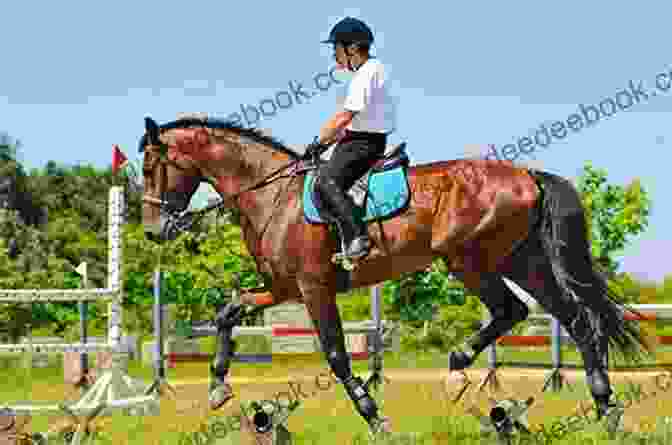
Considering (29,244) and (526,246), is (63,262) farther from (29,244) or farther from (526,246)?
(526,246)

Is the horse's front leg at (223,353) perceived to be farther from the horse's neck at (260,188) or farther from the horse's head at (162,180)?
the horse's head at (162,180)

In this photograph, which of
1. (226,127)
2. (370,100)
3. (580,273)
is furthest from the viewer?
(226,127)

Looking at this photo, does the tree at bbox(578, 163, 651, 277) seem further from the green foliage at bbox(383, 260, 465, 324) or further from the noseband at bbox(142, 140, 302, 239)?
the noseband at bbox(142, 140, 302, 239)

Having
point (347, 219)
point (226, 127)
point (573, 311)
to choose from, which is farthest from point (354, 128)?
point (573, 311)

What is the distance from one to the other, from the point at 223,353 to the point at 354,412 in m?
2.28

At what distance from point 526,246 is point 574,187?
2.03 feet

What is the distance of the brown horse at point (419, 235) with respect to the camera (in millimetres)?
7355

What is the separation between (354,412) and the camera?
31.1 feet

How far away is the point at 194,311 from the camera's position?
1748 inches

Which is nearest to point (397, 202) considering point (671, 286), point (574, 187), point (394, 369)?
point (574, 187)

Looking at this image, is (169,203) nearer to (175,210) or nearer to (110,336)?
(175,210)

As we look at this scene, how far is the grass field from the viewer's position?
7.40 m

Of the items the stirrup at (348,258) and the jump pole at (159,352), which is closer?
the stirrup at (348,258)

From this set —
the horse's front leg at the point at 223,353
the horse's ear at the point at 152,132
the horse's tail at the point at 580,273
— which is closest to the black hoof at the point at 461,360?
the horse's tail at the point at 580,273
